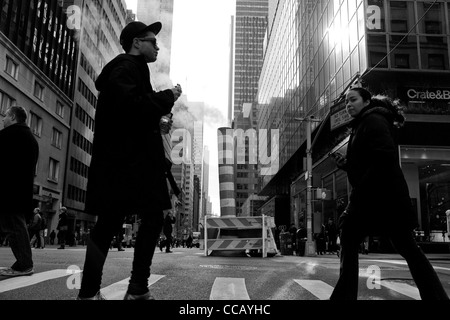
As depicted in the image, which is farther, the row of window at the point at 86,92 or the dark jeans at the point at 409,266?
the row of window at the point at 86,92

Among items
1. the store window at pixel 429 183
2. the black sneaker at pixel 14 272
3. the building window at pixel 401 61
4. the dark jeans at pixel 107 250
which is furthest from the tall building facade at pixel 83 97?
the dark jeans at pixel 107 250

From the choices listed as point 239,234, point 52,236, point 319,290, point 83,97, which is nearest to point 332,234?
point 239,234

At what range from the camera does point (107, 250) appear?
9.35ft

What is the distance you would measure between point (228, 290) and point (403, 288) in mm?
2053

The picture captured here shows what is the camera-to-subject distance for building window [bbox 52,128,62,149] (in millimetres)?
39062

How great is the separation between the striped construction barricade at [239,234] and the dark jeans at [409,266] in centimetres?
1062

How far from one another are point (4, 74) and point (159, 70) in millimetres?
25331

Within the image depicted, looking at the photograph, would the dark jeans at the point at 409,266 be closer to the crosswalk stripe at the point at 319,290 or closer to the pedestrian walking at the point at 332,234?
the crosswalk stripe at the point at 319,290

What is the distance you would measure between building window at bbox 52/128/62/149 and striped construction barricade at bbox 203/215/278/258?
95.6 feet

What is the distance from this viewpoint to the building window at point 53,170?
38112mm

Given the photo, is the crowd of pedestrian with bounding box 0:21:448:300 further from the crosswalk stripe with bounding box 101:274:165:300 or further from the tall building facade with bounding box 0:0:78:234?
the tall building facade with bounding box 0:0:78:234

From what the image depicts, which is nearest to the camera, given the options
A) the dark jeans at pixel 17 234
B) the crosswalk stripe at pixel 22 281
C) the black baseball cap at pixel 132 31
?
the black baseball cap at pixel 132 31

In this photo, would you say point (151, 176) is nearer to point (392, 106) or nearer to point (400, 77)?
point (392, 106)
